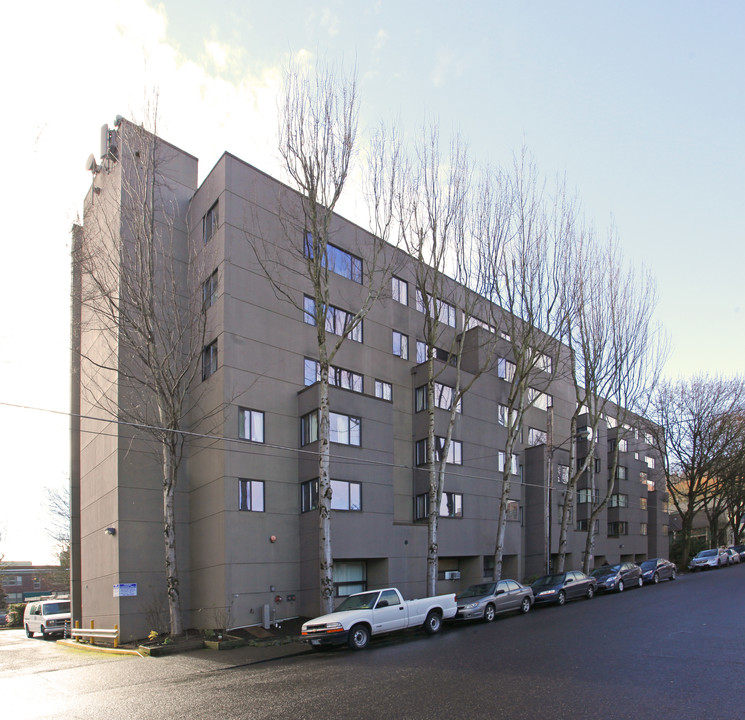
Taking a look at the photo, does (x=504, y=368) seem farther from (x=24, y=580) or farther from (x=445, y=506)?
(x=24, y=580)

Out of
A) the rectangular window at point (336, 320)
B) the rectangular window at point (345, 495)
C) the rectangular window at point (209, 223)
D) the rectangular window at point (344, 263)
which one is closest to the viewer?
the rectangular window at point (345, 495)

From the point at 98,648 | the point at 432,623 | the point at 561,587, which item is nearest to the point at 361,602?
the point at 432,623

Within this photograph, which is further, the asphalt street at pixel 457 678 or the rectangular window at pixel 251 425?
the rectangular window at pixel 251 425

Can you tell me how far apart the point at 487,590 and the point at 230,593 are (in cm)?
862

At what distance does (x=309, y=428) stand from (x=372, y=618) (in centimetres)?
965

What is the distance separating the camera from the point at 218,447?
23.6 m

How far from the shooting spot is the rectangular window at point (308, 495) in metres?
24.5

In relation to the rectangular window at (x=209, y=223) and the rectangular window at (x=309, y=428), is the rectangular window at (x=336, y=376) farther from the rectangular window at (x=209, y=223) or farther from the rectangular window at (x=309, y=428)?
the rectangular window at (x=209, y=223)

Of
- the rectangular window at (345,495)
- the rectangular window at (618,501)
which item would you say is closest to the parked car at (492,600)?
the rectangular window at (345,495)

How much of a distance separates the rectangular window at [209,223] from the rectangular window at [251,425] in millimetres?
7370

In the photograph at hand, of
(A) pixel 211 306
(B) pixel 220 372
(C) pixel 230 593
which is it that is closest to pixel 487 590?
(C) pixel 230 593

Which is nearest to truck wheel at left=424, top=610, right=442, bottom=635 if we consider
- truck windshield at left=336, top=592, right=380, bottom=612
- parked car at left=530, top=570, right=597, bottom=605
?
truck windshield at left=336, top=592, right=380, bottom=612

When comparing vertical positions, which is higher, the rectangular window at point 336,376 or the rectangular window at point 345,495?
the rectangular window at point 336,376

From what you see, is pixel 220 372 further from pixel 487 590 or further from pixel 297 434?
pixel 487 590
